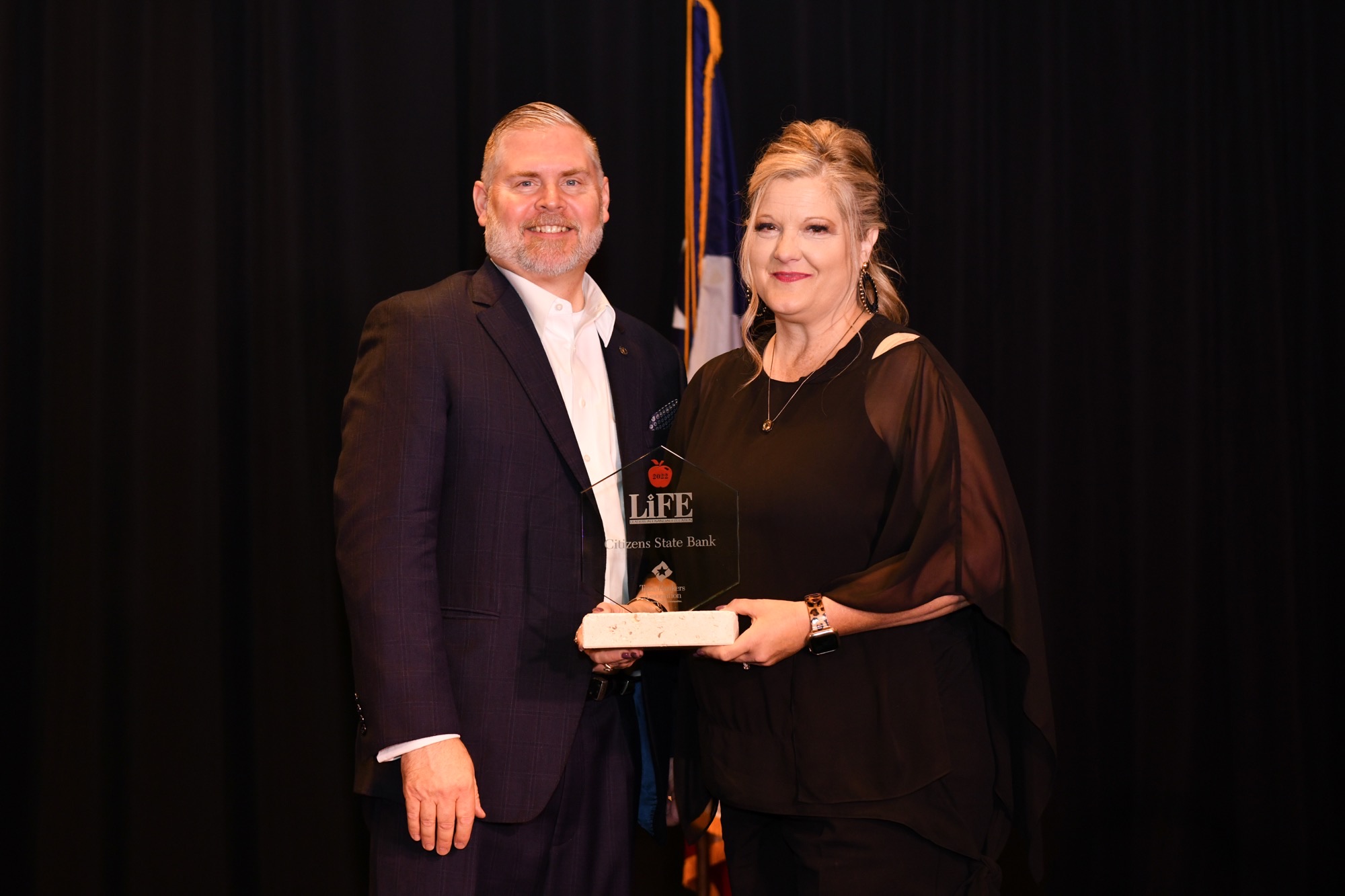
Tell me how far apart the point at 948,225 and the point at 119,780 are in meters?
2.81

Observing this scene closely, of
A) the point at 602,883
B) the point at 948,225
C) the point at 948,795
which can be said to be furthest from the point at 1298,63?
the point at 602,883

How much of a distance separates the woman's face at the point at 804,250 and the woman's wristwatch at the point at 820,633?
530 millimetres

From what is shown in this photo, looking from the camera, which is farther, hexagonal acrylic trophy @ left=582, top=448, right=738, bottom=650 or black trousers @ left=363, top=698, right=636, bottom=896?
black trousers @ left=363, top=698, right=636, bottom=896

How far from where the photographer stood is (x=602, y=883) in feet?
6.26

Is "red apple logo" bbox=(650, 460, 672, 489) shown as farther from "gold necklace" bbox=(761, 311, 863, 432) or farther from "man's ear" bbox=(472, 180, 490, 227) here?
"man's ear" bbox=(472, 180, 490, 227)

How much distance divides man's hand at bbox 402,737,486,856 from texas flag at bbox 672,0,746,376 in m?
1.43

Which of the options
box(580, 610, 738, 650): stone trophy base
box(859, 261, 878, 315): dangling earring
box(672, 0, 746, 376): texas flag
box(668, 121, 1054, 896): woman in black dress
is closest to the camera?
box(580, 610, 738, 650): stone trophy base

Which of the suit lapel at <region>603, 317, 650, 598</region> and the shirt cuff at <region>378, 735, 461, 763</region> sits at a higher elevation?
the suit lapel at <region>603, 317, 650, 598</region>

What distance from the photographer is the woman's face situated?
1830 mm

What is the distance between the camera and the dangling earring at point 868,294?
6.41 feet

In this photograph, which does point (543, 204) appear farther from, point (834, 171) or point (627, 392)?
point (834, 171)

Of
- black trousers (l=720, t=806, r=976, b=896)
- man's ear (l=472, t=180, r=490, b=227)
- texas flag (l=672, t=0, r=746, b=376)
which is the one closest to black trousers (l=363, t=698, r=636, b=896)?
black trousers (l=720, t=806, r=976, b=896)

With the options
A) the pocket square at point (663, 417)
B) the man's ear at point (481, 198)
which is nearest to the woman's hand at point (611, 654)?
the pocket square at point (663, 417)

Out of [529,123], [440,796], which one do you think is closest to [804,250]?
[529,123]
